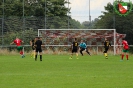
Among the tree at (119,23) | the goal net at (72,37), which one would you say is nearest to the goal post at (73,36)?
the goal net at (72,37)

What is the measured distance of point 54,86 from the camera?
14562 millimetres

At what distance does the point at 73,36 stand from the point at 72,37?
152mm

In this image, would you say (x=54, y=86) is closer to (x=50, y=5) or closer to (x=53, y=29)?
(x=53, y=29)

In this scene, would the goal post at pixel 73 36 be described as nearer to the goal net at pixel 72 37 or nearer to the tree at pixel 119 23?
the goal net at pixel 72 37

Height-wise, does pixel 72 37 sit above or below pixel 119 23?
below

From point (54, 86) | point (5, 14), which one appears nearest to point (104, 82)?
point (54, 86)

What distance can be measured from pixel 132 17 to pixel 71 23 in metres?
6.76

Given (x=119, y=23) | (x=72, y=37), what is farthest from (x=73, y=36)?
(x=119, y=23)

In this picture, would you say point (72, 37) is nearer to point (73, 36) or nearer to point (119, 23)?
point (73, 36)

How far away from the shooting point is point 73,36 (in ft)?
160

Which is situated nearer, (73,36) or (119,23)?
(73,36)

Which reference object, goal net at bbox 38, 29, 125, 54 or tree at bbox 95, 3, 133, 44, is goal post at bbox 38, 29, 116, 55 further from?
tree at bbox 95, 3, 133, 44

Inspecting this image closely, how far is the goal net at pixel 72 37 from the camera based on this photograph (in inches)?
1882

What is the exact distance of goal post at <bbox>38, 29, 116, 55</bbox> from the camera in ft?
158
